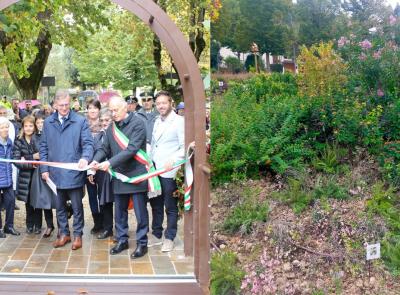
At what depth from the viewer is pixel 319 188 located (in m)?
4.18

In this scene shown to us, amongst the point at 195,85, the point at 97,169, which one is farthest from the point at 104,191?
the point at 195,85

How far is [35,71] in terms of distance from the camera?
52.3 feet

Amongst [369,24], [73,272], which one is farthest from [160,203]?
[369,24]

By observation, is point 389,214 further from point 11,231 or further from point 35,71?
point 35,71

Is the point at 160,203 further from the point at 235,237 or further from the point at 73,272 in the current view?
the point at 235,237

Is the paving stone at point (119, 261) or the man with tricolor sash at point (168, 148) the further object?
the man with tricolor sash at point (168, 148)

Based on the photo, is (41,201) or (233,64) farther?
(41,201)

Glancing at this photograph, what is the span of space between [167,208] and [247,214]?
2.02 m

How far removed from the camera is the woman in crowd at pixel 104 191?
21.1ft

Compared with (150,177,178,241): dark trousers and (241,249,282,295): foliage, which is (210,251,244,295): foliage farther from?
(150,177,178,241): dark trousers

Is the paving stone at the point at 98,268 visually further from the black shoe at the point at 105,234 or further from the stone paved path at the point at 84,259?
the black shoe at the point at 105,234

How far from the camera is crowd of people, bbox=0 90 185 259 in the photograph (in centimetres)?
575

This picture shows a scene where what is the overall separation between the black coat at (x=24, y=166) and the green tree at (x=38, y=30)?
154cm

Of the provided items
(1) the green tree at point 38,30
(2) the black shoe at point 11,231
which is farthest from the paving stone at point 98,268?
(1) the green tree at point 38,30
